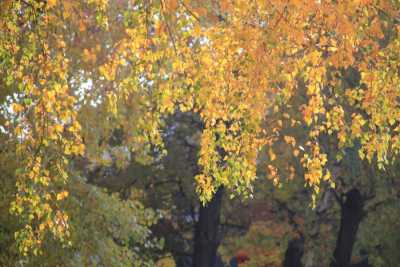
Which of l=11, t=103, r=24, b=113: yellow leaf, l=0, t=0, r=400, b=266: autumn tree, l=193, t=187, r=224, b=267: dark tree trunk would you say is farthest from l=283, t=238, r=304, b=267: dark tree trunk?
l=11, t=103, r=24, b=113: yellow leaf

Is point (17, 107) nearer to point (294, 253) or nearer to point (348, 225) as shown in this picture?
point (348, 225)

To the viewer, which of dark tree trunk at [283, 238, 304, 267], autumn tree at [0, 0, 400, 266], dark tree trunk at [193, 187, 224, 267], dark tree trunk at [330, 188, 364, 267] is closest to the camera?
autumn tree at [0, 0, 400, 266]

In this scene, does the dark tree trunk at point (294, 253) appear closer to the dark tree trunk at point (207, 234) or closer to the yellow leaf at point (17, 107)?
Result: the dark tree trunk at point (207, 234)

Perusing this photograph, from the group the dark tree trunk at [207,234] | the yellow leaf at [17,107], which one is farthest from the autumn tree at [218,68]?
the dark tree trunk at [207,234]

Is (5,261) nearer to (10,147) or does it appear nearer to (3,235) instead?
(3,235)

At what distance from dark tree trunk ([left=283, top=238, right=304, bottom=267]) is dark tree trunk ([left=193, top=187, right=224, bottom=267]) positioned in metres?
5.81

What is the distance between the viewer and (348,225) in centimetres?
3491

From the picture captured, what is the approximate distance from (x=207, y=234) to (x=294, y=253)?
720cm

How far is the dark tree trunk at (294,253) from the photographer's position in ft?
124

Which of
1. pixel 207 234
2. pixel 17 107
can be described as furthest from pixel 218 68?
pixel 207 234

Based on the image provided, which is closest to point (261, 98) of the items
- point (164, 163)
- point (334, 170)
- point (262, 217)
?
point (334, 170)

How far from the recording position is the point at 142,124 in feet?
40.9

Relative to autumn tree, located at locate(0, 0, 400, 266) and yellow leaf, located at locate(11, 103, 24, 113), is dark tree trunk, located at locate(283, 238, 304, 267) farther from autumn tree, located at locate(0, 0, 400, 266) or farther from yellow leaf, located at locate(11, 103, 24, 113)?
yellow leaf, located at locate(11, 103, 24, 113)

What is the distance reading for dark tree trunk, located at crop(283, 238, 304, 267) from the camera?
37.7 meters
